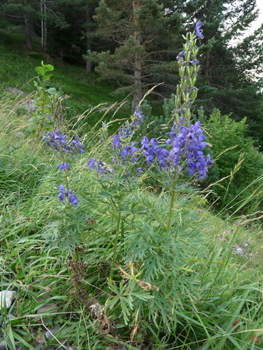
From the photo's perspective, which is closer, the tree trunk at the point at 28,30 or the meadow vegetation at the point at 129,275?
the meadow vegetation at the point at 129,275

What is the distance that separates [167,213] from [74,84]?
17445 millimetres

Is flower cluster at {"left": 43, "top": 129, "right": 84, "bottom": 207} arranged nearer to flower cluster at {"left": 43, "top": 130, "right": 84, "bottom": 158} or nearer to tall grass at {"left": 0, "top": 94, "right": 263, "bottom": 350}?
flower cluster at {"left": 43, "top": 130, "right": 84, "bottom": 158}

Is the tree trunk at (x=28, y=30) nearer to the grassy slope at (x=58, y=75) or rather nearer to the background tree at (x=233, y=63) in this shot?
the grassy slope at (x=58, y=75)

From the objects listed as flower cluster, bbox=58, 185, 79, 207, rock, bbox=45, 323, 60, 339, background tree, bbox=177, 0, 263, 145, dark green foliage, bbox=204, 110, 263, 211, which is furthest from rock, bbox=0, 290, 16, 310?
background tree, bbox=177, 0, 263, 145

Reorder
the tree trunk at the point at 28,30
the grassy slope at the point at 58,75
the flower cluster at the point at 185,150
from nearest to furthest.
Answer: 1. the flower cluster at the point at 185,150
2. the grassy slope at the point at 58,75
3. the tree trunk at the point at 28,30

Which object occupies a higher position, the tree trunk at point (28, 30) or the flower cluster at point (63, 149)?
the tree trunk at point (28, 30)

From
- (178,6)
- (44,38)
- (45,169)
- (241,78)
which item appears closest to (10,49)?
(44,38)

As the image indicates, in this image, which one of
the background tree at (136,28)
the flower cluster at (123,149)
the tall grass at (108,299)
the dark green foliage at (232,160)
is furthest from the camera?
the background tree at (136,28)

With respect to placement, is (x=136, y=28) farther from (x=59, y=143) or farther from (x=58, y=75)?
(x=59, y=143)

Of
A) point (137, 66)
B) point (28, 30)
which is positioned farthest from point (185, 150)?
point (28, 30)

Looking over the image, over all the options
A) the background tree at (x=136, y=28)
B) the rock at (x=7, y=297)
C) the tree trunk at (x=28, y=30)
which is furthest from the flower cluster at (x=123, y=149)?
the tree trunk at (x=28, y=30)

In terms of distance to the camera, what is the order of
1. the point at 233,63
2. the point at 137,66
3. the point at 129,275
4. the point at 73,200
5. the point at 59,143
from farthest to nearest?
the point at 233,63, the point at 137,66, the point at 59,143, the point at 73,200, the point at 129,275

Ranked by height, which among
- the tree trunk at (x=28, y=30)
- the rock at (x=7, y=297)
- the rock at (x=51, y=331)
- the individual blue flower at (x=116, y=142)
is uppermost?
the tree trunk at (x=28, y=30)

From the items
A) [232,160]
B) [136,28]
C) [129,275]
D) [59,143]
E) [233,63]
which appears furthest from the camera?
[233,63]
